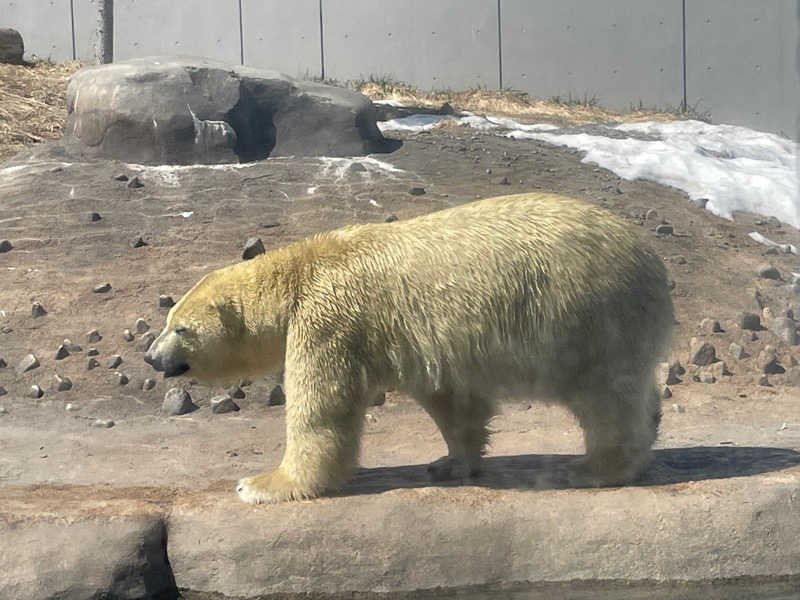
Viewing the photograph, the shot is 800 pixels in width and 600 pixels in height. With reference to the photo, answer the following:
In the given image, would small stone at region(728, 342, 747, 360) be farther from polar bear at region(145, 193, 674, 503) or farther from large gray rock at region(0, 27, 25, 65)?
large gray rock at region(0, 27, 25, 65)

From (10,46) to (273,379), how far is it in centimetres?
890

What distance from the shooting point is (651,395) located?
4.93 metres

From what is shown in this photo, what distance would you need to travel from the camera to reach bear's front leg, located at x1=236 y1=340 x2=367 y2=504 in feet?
15.0

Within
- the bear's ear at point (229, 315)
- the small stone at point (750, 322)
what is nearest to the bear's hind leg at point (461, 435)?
the bear's ear at point (229, 315)

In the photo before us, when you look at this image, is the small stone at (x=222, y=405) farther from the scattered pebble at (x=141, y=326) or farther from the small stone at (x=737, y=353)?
the small stone at (x=737, y=353)

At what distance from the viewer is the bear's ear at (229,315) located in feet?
15.8

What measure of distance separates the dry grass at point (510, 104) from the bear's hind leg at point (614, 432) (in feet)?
27.6

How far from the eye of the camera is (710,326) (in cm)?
762

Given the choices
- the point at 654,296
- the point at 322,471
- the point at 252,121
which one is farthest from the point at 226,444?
the point at 252,121

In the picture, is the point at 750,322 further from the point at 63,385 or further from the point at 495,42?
the point at 495,42

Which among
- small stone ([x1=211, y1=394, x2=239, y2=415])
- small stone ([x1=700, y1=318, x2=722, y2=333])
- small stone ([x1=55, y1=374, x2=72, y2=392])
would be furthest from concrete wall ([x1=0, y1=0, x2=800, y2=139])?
small stone ([x1=55, y1=374, x2=72, y2=392])

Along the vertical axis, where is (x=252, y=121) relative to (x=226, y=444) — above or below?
above

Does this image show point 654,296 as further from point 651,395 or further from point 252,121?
point 252,121

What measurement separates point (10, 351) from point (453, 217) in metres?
3.87
